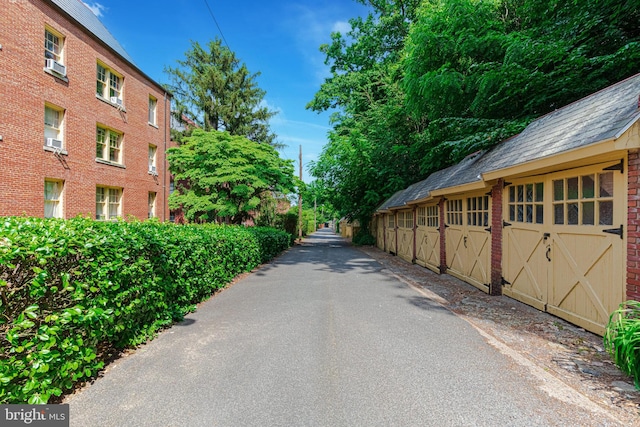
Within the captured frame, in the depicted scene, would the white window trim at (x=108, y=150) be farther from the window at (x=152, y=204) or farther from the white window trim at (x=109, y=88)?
the window at (x=152, y=204)

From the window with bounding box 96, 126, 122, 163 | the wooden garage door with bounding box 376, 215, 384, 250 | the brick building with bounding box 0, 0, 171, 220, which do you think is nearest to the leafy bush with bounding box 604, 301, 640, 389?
the brick building with bounding box 0, 0, 171, 220

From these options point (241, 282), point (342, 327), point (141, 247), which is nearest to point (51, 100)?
point (241, 282)

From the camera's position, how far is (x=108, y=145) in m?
14.8

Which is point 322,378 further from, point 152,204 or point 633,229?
point 152,204

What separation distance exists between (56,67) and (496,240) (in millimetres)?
16100

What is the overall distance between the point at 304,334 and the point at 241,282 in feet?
14.3

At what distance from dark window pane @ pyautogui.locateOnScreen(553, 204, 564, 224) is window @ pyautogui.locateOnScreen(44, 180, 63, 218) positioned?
15.7 metres

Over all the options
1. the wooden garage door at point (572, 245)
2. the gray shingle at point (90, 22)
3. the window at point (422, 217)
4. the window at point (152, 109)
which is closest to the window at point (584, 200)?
the wooden garage door at point (572, 245)

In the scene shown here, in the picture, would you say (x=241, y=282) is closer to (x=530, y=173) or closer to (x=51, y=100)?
(x=530, y=173)

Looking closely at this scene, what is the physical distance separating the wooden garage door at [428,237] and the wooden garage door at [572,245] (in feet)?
13.3

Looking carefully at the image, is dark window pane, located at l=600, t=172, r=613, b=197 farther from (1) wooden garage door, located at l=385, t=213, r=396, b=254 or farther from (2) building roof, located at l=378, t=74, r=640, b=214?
(1) wooden garage door, located at l=385, t=213, r=396, b=254

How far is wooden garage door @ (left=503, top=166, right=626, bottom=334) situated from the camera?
4.13 metres

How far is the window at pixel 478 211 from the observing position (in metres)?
7.53

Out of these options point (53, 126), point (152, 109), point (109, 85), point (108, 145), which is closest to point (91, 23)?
point (109, 85)
